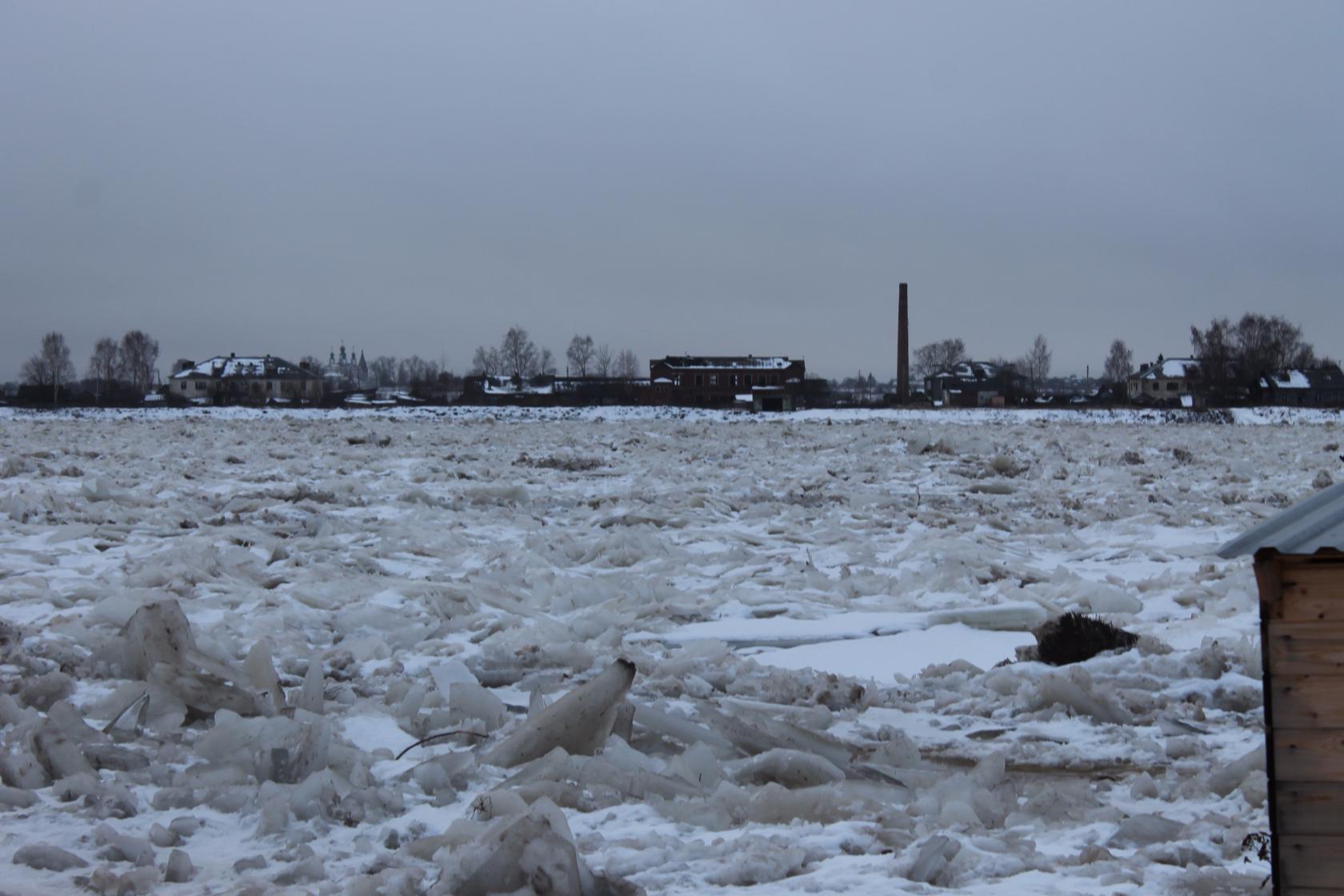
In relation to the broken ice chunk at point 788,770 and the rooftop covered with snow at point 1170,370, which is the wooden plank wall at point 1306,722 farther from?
the rooftop covered with snow at point 1170,370

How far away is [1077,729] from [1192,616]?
2153 mm

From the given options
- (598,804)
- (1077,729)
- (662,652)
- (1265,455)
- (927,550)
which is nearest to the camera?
(598,804)

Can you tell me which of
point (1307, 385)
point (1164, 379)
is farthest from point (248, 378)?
point (1307, 385)

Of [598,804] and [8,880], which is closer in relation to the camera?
[8,880]

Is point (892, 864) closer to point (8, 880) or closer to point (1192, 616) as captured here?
point (8, 880)

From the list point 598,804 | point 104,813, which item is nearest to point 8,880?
point 104,813

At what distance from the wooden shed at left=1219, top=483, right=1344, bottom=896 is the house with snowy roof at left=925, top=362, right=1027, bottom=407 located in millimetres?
77459

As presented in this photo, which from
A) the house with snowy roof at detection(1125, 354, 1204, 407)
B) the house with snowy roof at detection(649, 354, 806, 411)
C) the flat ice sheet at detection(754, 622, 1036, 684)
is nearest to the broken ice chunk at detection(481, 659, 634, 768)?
the flat ice sheet at detection(754, 622, 1036, 684)

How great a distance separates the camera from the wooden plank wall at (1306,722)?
2189 millimetres

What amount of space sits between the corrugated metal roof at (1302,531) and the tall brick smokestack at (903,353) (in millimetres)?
63725

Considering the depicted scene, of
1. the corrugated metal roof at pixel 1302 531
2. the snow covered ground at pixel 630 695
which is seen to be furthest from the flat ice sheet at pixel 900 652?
the corrugated metal roof at pixel 1302 531

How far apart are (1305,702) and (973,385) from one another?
93.2 meters

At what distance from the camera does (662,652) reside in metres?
5.73

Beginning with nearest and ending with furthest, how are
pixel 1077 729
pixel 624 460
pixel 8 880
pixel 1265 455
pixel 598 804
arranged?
pixel 8 880 → pixel 598 804 → pixel 1077 729 → pixel 624 460 → pixel 1265 455
